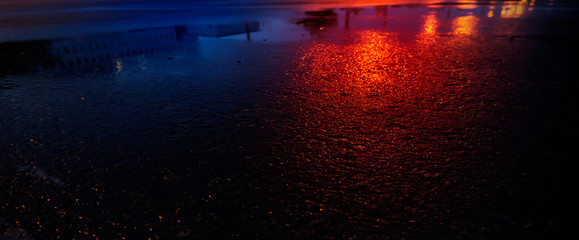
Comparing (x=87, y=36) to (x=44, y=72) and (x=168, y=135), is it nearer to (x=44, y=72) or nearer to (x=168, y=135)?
(x=44, y=72)

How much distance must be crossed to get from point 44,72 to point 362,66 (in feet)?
15.8

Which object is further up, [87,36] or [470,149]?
[87,36]

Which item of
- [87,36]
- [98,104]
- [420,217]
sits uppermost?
A: [87,36]

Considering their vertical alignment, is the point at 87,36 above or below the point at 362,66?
above

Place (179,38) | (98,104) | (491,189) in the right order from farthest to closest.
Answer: (179,38), (98,104), (491,189)

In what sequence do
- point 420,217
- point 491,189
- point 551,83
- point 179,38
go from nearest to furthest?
point 420,217
point 491,189
point 551,83
point 179,38

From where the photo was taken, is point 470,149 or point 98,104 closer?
point 470,149

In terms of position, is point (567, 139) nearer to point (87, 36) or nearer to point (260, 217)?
point (260, 217)

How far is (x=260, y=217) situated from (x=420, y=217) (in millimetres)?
811

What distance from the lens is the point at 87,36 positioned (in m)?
8.59

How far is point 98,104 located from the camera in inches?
126

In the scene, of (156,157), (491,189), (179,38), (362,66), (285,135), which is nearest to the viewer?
(491,189)

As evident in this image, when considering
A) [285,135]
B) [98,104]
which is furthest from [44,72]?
[285,135]

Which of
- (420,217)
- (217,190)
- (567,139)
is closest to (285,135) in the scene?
(217,190)
